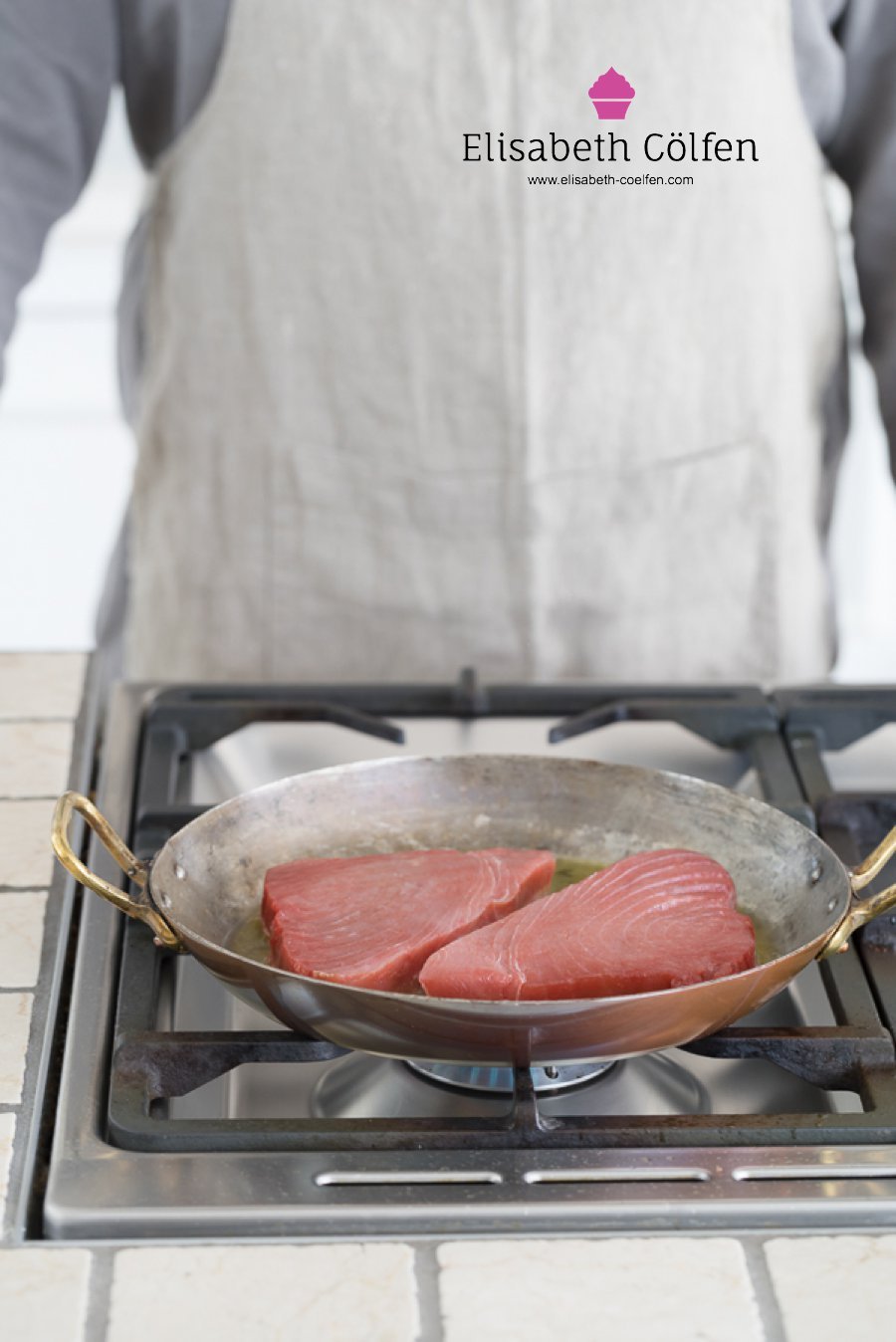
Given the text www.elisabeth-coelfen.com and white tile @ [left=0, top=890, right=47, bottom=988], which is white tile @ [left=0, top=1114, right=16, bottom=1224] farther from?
the text www.elisabeth-coelfen.com

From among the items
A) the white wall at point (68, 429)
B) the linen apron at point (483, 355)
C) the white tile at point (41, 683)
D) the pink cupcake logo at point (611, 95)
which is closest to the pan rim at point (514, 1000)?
the white tile at point (41, 683)

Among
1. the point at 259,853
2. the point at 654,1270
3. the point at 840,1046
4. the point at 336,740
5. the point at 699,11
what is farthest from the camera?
the point at 699,11

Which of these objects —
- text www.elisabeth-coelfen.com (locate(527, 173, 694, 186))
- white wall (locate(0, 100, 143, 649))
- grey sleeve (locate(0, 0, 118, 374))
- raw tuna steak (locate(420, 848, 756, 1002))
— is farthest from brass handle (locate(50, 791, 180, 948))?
white wall (locate(0, 100, 143, 649))

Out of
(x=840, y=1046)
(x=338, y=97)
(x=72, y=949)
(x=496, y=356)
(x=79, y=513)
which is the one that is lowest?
(x=840, y=1046)

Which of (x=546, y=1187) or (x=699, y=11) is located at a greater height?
(x=699, y=11)

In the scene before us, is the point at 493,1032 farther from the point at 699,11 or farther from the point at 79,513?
the point at 79,513

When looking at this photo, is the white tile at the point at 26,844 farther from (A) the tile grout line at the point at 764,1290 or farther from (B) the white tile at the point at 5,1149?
(A) the tile grout line at the point at 764,1290

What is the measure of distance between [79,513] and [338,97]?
1642 mm

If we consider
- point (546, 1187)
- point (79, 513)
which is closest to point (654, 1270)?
point (546, 1187)

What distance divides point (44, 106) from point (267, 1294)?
99 centimetres

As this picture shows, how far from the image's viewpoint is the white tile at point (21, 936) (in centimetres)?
68

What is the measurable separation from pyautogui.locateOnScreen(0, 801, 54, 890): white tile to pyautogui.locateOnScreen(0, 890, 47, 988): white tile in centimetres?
1

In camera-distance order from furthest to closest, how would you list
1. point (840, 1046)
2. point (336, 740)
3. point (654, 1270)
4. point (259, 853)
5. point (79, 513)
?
point (79, 513) < point (336, 740) < point (259, 853) < point (840, 1046) < point (654, 1270)

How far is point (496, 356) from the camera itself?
4.09 feet
